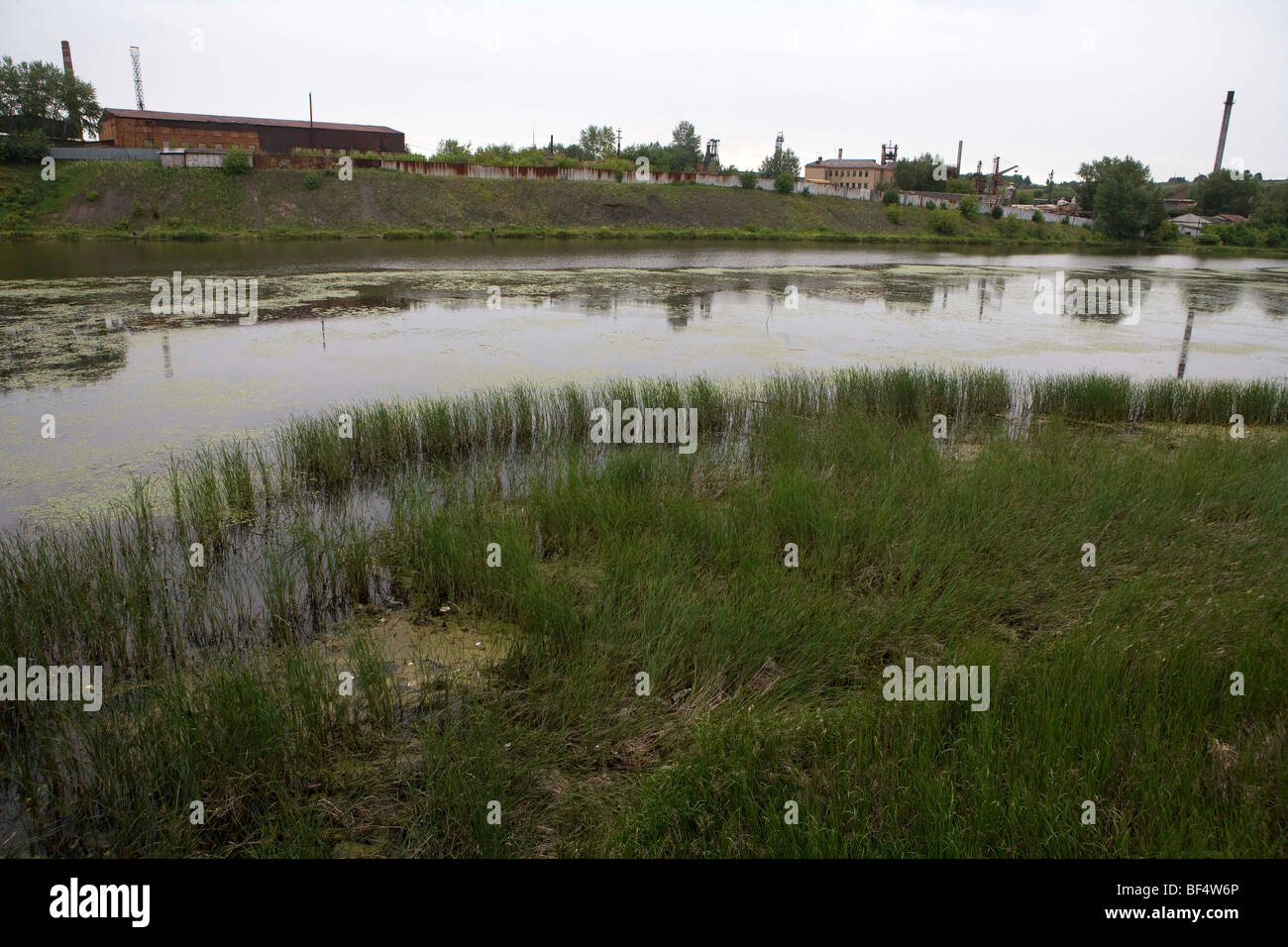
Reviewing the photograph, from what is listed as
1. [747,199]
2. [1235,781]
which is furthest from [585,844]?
[747,199]

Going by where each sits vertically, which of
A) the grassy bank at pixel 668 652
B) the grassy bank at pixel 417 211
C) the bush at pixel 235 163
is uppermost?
the bush at pixel 235 163

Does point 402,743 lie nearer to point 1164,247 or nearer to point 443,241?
point 443,241

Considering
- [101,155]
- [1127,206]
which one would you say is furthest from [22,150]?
[1127,206]

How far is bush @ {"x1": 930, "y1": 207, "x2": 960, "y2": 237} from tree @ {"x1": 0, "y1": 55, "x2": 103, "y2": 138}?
52.6 metres

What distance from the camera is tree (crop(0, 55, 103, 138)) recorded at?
42875 millimetres

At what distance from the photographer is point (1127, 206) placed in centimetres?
5309

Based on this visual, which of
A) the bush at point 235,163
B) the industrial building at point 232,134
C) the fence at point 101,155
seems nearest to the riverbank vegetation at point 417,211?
the bush at point 235,163

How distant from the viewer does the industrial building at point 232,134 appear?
1938 inches

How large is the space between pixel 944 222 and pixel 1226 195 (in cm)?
4010

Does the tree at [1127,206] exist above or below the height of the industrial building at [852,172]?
below

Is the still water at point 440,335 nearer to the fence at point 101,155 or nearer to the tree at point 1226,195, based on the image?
the fence at point 101,155

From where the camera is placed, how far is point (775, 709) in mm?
3164

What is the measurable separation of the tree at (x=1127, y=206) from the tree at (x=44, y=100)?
6527 centimetres

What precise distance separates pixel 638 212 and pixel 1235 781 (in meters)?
46.1
